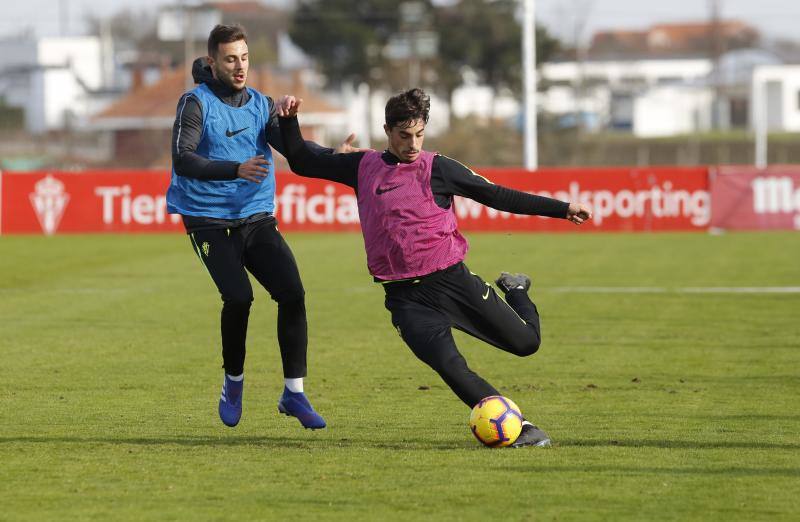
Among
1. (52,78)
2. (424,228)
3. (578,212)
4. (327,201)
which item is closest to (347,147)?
(424,228)

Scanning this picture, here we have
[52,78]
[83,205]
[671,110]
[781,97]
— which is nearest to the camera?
[83,205]

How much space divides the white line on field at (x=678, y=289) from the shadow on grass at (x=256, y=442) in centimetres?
1007

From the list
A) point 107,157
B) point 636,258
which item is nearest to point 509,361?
point 636,258

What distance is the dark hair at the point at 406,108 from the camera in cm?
707

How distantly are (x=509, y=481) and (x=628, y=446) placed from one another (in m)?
1.11

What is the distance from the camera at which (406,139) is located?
7.11 meters

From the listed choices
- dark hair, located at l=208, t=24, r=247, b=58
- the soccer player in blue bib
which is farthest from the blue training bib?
dark hair, located at l=208, t=24, r=247, b=58

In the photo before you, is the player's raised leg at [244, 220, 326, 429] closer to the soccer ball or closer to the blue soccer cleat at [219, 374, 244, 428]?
the blue soccer cleat at [219, 374, 244, 428]

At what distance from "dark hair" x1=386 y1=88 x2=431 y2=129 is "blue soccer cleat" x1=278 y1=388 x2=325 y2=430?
1.67 m

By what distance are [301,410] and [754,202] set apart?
23283mm

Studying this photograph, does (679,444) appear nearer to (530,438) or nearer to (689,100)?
(530,438)

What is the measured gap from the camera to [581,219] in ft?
23.5

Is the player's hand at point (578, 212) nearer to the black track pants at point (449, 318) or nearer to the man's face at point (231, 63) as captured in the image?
the black track pants at point (449, 318)

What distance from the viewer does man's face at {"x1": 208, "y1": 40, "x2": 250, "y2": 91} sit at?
7570mm
